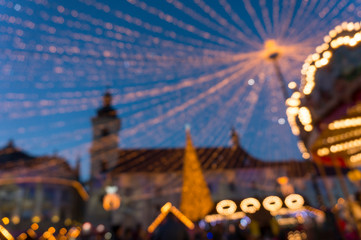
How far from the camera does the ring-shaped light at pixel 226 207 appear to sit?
50.4 feet

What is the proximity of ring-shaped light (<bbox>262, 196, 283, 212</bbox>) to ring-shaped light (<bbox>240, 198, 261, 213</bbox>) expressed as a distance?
1.23 feet

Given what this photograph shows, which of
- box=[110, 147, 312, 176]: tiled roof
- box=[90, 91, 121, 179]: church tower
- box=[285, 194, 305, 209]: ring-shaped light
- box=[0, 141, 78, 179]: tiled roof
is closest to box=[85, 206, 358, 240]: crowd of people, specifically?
box=[285, 194, 305, 209]: ring-shaped light

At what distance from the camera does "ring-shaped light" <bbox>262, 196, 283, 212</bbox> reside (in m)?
14.9

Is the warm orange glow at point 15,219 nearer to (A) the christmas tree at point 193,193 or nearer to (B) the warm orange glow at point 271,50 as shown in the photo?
(A) the christmas tree at point 193,193

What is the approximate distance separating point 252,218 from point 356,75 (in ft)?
34.3

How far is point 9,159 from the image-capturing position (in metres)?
33.0

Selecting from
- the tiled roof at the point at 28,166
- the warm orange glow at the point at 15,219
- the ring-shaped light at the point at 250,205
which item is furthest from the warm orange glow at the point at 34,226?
the ring-shaped light at the point at 250,205

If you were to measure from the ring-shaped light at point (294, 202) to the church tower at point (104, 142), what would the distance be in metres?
21.2

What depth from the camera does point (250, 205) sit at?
48.7ft

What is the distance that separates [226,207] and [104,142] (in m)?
20.9

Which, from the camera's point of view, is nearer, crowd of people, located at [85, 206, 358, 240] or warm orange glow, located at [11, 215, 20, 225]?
crowd of people, located at [85, 206, 358, 240]

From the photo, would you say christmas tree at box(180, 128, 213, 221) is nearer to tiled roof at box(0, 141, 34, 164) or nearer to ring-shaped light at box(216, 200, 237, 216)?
ring-shaped light at box(216, 200, 237, 216)

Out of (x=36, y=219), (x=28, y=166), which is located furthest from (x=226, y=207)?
(x=28, y=166)

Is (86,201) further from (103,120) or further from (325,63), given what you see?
(325,63)
